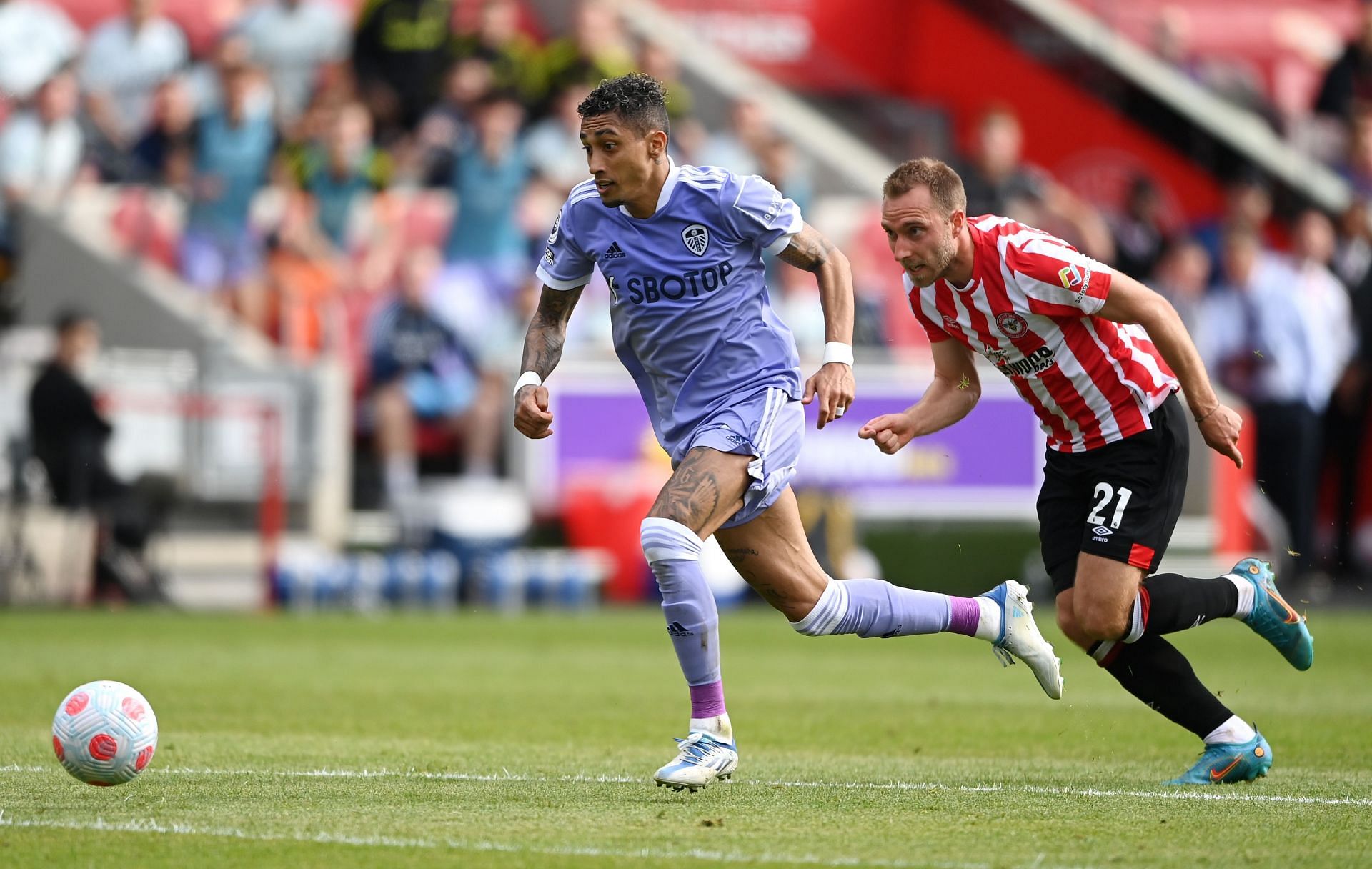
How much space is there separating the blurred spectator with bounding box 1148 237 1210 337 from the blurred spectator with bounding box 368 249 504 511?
6.91 metres

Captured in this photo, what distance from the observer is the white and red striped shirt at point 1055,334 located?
6.88m

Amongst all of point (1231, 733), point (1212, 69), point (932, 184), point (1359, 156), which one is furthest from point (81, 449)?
→ point (1212, 69)

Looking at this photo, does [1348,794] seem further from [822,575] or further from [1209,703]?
[822,575]

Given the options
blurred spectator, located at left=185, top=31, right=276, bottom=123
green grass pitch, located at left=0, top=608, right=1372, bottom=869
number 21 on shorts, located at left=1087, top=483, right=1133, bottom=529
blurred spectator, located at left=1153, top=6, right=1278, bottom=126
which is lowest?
green grass pitch, located at left=0, top=608, right=1372, bottom=869

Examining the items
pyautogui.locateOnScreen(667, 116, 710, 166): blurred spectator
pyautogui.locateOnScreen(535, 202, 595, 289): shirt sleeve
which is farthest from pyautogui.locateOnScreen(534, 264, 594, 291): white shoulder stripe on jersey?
pyautogui.locateOnScreen(667, 116, 710, 166): blurred spectator

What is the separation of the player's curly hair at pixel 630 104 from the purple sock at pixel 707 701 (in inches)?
77.0

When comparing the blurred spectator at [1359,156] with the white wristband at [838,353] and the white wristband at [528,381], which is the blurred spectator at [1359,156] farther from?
the white wristband at [528,381]

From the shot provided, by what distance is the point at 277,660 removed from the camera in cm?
1248

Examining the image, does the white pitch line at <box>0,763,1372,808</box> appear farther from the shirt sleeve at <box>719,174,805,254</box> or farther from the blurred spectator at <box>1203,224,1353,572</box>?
the blurred spectator at <box>1203,224,1353,572</box>

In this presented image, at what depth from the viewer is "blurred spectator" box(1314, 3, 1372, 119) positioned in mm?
22078

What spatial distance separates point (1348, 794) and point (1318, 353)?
500 inches

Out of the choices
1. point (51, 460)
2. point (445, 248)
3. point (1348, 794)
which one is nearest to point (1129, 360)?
point (1348, 794)

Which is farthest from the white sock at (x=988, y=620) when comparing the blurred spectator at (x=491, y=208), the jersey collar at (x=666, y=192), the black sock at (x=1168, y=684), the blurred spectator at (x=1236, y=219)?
the blurred spectator at (x=1236, y=219)

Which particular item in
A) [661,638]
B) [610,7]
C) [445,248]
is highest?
[610,7]
